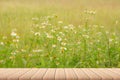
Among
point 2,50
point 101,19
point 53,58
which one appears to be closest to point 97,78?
point 53,58

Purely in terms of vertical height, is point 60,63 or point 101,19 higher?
point 101,19

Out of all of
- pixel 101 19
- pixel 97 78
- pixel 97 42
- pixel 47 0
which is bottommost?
pixel 97 78

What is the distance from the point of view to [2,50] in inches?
182

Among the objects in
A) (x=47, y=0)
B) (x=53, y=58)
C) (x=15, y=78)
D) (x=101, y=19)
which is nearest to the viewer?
(x=15, y=78)

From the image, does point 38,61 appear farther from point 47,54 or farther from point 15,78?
point 15,78

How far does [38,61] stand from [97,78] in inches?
86.4

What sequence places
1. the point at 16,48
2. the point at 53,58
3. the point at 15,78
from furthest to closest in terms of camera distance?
the point at 16,48 < the point at 53,58 < the point at 15,78

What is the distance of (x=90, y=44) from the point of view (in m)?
5.01

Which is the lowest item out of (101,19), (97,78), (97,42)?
(97,78)

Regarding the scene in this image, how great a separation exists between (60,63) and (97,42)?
0.88 m

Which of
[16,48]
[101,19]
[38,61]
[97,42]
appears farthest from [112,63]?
[101,19]

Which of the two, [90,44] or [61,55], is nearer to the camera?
[61,55]

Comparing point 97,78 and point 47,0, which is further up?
point 47,0

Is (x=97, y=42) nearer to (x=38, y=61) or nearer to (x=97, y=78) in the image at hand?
(x=38, y=61)
